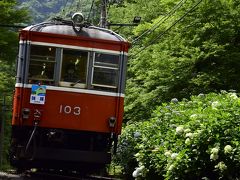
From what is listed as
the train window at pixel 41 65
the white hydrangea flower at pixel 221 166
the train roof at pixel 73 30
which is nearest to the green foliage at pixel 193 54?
the train roof at pixel 73 30

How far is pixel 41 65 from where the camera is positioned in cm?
1048

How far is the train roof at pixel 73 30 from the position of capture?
10.6 m

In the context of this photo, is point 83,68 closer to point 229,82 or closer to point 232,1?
point 229,82

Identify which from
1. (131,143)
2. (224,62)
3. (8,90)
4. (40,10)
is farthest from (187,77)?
(40,10)

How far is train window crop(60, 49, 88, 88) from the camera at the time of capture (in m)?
10.5

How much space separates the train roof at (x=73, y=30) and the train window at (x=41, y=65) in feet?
1.40

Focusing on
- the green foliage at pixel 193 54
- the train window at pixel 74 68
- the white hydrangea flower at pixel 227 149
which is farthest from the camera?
the green foliage at pixel 193 54

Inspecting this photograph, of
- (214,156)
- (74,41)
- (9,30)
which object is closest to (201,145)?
(214,156)

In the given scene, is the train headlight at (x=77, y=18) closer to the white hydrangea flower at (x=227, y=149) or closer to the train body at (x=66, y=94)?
Result: the train body at (x=66, y=94)

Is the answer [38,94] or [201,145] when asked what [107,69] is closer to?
[38,94]

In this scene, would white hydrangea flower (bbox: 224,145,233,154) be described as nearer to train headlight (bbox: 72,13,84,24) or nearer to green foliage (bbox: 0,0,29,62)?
train headlight (bbox: 72,13,84,24)

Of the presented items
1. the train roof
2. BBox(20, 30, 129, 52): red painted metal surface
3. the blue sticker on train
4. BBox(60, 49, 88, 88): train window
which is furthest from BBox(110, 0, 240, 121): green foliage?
the blue sticker on train

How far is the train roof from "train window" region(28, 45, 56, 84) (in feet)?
1.40

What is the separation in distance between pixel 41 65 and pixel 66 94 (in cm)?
84
